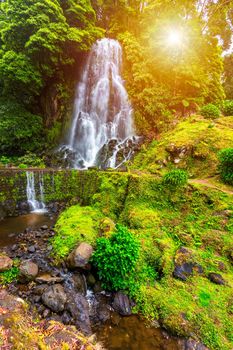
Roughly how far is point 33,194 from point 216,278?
744cm

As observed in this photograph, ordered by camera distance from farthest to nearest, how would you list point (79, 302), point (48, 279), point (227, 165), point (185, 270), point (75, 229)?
point (227, 165), point (75, 229), point (185, 270), point (48, 279), point (79, 302)

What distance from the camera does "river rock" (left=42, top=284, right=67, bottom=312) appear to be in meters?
4.02

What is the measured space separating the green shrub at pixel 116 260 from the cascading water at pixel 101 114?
707cm

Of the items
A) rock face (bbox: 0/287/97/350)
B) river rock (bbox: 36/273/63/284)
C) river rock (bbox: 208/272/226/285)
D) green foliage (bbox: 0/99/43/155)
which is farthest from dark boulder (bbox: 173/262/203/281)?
green foliage (bbox: 0/99/43/155)

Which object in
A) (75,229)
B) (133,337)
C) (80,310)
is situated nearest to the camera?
(133,337)

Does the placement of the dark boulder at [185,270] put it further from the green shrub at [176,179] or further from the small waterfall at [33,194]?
the small waterfall at [33,194]

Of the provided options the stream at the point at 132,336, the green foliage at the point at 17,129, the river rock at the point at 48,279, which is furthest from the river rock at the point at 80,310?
the green foliage at the point at 17,129

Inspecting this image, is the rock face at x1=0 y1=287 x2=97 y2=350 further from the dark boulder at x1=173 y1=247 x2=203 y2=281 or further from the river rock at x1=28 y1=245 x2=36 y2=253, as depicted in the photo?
the dark boulder at x1=173 y1=247 x2=203 y2=281

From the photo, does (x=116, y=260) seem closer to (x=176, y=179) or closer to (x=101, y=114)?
(x=176, y=179)

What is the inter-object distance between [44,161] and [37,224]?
654 centimetres

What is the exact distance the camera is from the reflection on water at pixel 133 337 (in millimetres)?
3600

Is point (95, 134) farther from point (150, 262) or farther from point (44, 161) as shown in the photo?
point (150, 262)

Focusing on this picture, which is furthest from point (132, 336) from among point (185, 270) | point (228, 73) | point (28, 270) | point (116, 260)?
point (228, 73)

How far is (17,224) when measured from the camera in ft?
23.9
